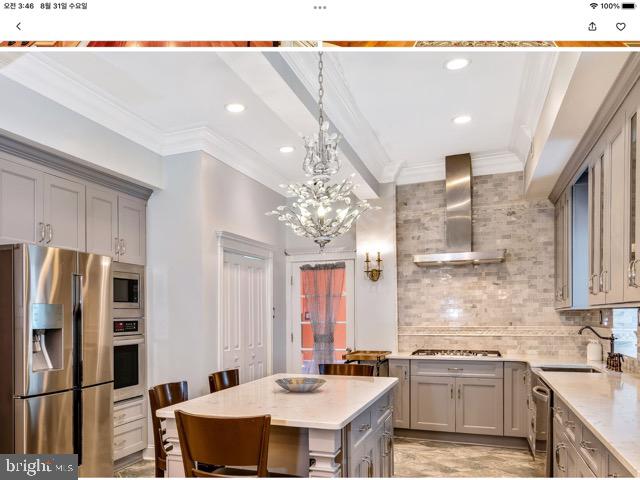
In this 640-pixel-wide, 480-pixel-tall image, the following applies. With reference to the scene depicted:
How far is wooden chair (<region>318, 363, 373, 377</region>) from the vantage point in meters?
3.51

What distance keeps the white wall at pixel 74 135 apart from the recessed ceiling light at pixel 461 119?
2409mm

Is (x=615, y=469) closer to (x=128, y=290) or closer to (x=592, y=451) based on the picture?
(x=592, y=451)

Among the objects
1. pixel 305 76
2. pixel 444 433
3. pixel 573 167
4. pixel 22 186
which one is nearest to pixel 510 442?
pixel 444 433

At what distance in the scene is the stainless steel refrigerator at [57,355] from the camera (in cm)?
263

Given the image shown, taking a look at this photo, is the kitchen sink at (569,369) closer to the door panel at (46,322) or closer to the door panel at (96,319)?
the door panel at (96,319)

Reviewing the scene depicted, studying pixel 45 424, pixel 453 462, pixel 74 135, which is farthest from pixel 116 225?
pixel 453 462

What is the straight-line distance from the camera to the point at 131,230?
156 inches

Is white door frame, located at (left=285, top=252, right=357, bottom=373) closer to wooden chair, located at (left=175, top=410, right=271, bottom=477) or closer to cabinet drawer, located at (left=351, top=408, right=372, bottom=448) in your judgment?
cabinet drawer, located at (left=351, top=408, right=372, bottom=448)

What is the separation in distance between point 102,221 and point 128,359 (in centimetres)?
104

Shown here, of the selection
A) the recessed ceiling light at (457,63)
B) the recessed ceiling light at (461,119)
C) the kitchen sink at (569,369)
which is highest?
the recessed ceiling light at (457,63)

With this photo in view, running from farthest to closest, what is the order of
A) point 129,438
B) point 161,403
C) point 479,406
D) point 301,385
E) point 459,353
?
point 459,353 < point 479,406 < point 129,438 < point 301,385 < point 161,403

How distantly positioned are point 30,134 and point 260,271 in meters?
2.74

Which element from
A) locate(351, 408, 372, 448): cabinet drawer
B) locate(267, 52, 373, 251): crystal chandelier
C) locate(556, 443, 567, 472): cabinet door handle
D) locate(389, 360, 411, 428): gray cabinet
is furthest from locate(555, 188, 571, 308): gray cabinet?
locate(351, 408, 372, 448): cabinet drawer

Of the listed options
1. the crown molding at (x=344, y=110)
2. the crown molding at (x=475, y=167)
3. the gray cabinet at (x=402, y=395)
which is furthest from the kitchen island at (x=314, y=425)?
the crown molding at (x=475, y=167)
